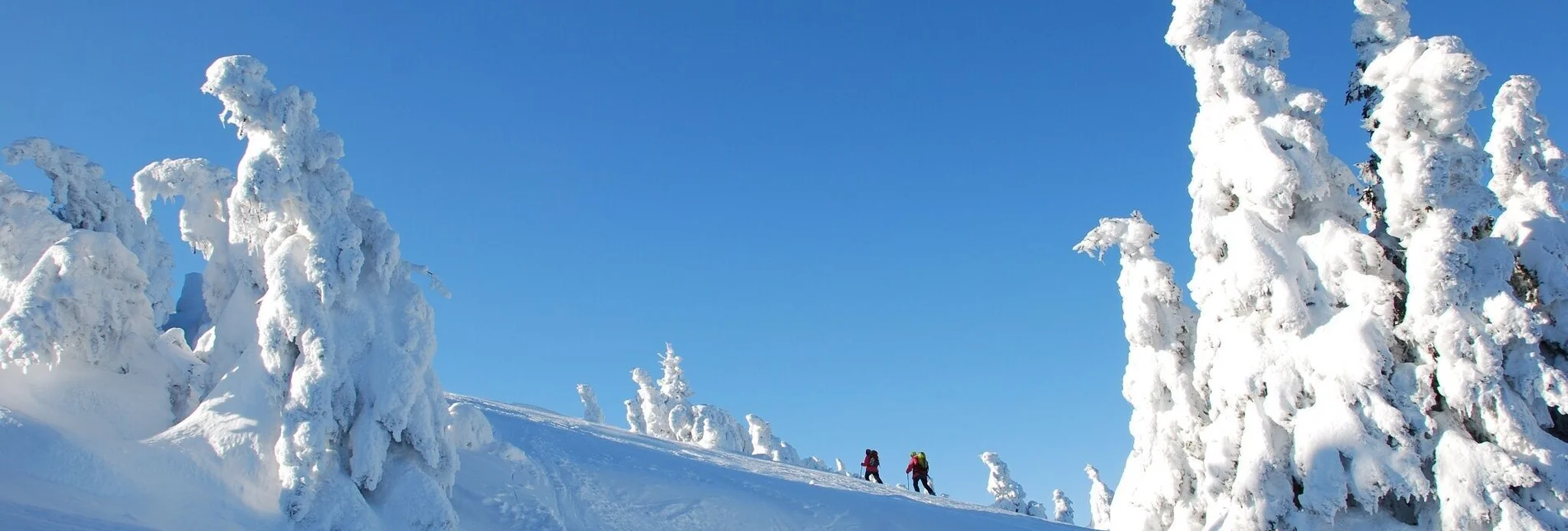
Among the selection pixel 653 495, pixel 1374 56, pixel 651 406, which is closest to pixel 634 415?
pixel 651 406

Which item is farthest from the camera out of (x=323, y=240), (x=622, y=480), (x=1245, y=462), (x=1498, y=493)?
(x=622, y=480)

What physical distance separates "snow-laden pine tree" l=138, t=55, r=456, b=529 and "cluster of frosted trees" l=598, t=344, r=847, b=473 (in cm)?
3290

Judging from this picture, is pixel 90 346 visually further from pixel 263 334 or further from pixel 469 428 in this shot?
pixel 469 428

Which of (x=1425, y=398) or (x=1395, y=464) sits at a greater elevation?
(x=1425, y=398)

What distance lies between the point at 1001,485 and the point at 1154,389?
41.6m

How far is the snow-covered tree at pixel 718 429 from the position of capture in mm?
50469

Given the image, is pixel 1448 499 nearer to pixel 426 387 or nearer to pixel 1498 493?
pixel 1498 493

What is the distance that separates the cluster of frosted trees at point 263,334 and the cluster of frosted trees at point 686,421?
33259 millimetres

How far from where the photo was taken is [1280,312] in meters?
16.1

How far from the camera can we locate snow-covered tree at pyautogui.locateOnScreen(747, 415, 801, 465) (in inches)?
2315

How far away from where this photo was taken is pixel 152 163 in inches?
727

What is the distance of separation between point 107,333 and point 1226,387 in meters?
19.3

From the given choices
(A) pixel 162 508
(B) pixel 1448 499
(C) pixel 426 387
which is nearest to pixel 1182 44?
(B) pixel 1448 499

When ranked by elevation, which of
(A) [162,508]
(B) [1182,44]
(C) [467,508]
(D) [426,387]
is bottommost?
(A) [162,508]
